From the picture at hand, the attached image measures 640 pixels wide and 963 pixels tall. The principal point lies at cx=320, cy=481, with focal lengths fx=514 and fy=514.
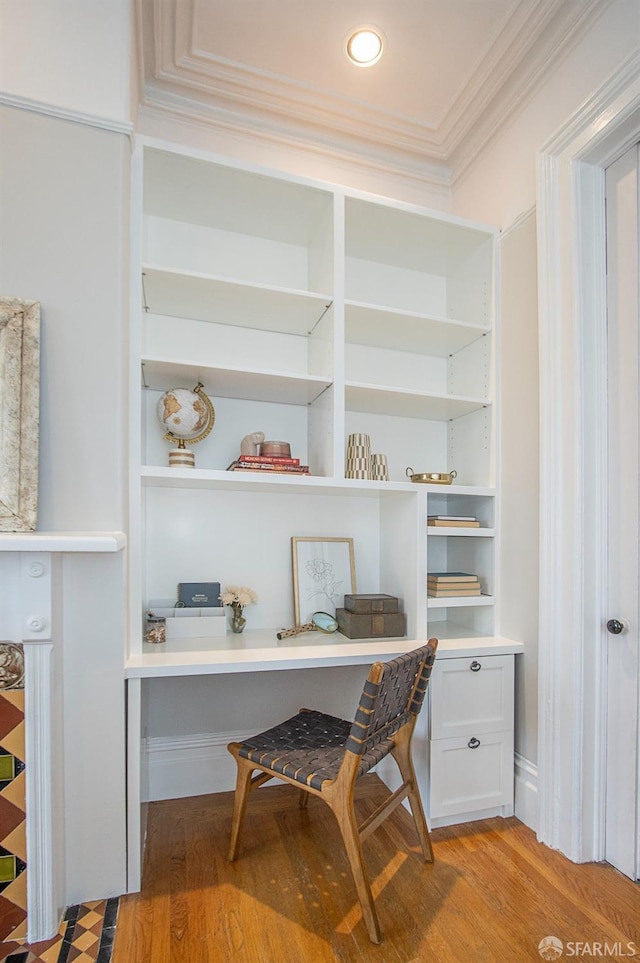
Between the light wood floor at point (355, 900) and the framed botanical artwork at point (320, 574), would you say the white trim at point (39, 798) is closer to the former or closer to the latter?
the light wood floor at point (355, 900)

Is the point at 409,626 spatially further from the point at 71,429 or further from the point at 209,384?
the point at 71,429

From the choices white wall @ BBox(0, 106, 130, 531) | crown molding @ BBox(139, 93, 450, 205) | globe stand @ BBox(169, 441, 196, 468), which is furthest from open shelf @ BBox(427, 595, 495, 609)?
crown molding @ BBox(139, 93, 450, 205)

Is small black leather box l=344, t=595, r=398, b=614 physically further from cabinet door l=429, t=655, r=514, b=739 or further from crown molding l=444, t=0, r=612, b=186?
crown molding l=444, t=0, r=612, b=186

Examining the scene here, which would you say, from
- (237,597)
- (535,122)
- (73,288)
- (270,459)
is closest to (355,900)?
(237,597)

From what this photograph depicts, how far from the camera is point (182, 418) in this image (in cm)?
201

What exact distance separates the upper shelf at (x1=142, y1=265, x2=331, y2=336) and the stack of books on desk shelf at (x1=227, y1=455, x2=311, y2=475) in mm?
621

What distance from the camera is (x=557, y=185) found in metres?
1.88

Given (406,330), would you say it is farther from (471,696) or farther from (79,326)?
(471,696)

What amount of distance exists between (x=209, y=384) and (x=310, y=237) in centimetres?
85

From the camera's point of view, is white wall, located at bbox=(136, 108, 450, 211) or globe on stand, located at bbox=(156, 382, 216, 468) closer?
globe on stand, located at bbox=(156, 382, 216, 468)

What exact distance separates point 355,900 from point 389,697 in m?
0.64

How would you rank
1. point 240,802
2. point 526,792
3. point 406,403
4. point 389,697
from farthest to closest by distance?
point 406,403
point 526,792
point 240,802
point 389,697

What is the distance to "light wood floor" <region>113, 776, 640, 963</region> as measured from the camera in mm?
1352

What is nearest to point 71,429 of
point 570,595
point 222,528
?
point 222,528
